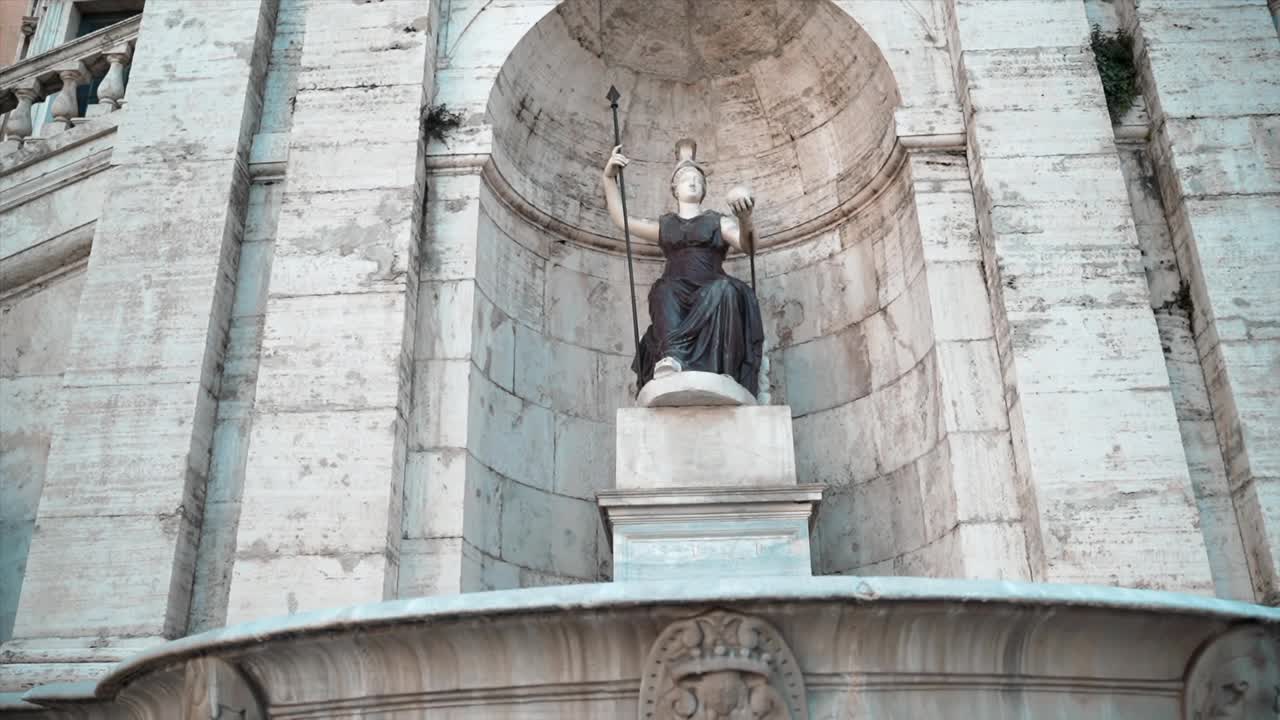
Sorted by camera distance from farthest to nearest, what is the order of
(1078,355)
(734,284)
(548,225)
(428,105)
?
(548,225), (428,105), (734,284), (1078,355)

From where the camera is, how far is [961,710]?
15.4 feet

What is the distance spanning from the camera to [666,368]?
8.04 m

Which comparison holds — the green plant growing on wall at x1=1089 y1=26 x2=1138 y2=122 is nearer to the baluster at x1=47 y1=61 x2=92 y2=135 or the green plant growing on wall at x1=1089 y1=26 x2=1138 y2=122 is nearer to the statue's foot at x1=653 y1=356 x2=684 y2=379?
the statue's foot at x1=653 y1=356 x2=684 y2=379

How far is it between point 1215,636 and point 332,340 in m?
5.43

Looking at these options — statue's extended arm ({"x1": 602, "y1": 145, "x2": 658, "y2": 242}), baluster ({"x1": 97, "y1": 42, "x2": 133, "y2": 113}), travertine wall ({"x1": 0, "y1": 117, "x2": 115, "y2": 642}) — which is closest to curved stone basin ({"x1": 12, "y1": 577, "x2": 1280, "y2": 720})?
travertine wall ({"x1": 0, "y1": 117, "x2": 115, "y2": 642})

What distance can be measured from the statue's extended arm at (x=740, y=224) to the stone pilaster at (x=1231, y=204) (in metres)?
2.81

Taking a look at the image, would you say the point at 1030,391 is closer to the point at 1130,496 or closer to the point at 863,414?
the point at 1130,496

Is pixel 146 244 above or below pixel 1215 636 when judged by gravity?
above

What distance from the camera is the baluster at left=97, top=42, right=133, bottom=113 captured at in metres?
10.0

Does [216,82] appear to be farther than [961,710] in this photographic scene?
Yes

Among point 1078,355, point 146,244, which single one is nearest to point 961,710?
point 1078,355

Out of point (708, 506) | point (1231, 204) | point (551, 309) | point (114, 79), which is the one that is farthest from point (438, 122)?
point (1231, 204)

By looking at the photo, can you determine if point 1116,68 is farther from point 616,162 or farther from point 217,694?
point 217,694

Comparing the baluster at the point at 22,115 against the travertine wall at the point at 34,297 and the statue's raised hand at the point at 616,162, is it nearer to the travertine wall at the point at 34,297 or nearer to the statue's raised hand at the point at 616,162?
the travertine wall at the point at 34,297
